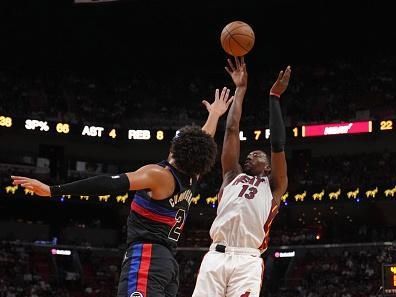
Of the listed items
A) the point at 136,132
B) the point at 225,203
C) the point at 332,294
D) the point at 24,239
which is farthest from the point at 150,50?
the point at 225,203

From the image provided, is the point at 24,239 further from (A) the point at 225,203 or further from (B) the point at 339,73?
(A) the point at 225,203

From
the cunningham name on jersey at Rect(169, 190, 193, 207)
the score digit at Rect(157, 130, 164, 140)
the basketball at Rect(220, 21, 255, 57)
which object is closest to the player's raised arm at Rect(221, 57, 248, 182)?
the basketball at Rect(220, 21, 255, 57)

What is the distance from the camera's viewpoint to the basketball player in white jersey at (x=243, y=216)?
18.4 ft

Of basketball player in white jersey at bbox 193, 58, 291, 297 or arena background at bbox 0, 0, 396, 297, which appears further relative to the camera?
arena background at bbox 0, 0, 396, 297

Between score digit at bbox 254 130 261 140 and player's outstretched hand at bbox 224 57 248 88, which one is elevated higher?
score digit at bbox 254 130 261 140

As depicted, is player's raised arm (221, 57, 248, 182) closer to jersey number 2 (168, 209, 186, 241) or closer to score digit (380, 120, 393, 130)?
jersey number 2 (168, 209, 186, 241)

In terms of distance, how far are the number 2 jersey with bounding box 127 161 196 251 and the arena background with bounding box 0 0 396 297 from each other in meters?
23.3

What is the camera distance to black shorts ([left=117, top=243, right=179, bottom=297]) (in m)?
4.44

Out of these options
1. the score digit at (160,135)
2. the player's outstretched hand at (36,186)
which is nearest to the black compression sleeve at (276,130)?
the player's outstretched hand at (36,186)

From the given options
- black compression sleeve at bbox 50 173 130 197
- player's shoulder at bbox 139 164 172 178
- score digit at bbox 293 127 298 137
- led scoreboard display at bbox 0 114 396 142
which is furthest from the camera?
score digit at bbox 293 127 298 137

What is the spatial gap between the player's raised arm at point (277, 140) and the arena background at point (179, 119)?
71.8 feet

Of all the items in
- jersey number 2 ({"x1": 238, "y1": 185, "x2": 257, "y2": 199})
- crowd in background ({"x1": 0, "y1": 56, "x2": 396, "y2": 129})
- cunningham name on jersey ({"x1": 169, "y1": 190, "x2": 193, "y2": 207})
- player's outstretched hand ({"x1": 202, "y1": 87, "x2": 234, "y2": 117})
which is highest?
crowd in background ({"x1": 0, "y1": 56, "x2": 396, "y2": 129})

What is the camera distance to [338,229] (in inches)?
1220

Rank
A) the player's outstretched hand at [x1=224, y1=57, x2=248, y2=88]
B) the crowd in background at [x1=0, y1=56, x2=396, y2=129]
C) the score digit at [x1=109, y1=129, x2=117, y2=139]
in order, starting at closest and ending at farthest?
the player's outstretched hand at [x1=224, y1=57, x2=248, y2=88]
the crowd in background at [x1=0, y1=56, x2=396, y2=129]
the score digit at [x1=109, y1=129, x2=117, y2=139]
